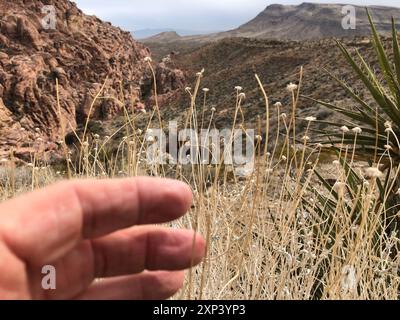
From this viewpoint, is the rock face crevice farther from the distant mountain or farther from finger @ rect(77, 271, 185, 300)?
the distant mountain

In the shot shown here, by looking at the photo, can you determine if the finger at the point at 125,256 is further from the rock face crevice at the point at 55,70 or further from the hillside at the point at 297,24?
the hillside at the point at 297,24

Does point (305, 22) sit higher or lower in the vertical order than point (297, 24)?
higher

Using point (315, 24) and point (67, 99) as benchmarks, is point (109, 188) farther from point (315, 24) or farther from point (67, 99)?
point (315, 24)

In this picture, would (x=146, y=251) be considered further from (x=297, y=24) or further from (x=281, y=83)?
(x=297, y=24)

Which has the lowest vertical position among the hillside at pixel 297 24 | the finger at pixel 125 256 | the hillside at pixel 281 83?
the hillside at pixel 281 83

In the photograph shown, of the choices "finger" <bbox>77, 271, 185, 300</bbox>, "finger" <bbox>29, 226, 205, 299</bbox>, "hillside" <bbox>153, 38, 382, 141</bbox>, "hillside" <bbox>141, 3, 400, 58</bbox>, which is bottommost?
"hillside" <bbox>153, 38, 382, 141</bbox>

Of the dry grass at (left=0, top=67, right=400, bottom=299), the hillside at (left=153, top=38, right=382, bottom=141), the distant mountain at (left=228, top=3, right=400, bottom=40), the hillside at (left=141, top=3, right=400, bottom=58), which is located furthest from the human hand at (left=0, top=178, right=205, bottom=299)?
the distant mountain at (left=228, top=3, right=400, bottom=40)

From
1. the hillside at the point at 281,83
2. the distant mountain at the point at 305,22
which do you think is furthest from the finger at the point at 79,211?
the distant mountain at the point at 305,22

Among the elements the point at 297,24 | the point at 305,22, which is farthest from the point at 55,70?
the point at 297,24
